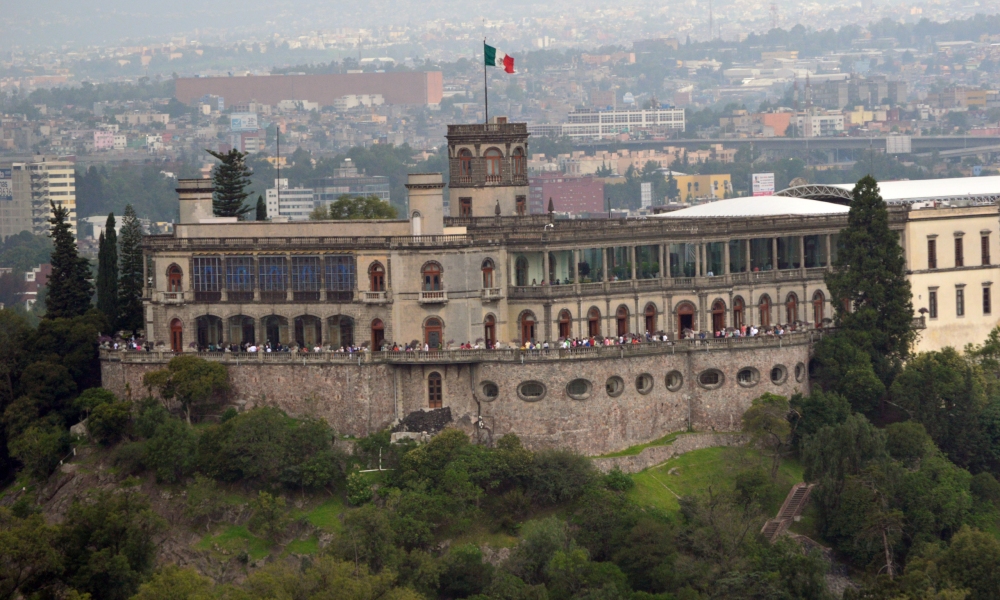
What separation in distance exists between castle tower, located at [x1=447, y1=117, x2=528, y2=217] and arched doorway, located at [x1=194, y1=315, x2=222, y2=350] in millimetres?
15642

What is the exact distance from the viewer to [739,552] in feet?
279

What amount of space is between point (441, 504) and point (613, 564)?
7.34 meters

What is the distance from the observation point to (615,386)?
93.0 meters

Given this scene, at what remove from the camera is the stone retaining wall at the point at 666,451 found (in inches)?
3573

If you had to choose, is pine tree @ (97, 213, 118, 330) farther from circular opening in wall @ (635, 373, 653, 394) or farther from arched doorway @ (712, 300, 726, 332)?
arched doorway @ (712, 300, 726, 332)

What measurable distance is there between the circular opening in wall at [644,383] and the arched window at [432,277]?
9323 millimetres

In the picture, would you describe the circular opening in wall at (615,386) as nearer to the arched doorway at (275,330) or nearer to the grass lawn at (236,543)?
the arched doorway at (275,330)

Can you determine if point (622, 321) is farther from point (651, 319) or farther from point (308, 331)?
point (308, 331)

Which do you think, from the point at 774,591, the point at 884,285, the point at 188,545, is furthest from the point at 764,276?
the point at 188,545

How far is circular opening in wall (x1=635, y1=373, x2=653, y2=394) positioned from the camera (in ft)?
307

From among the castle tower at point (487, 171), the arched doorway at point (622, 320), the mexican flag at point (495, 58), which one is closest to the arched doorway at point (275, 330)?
the arched doorway at point (622, 320)

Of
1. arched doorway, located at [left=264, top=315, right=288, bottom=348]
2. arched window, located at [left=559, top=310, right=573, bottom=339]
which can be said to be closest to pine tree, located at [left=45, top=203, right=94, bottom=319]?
arched doorway, located at [left=264, top=315, right=288, bottom=348]

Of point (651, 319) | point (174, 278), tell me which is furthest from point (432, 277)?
point (174, 278)

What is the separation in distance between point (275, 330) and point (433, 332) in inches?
288
